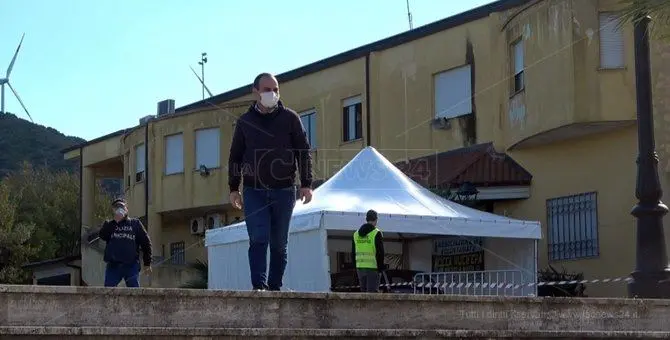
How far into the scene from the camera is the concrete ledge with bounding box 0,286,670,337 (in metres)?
8.31

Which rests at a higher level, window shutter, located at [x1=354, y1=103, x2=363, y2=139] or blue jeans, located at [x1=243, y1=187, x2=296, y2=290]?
window shutter, located at [x1=354, y1=103, x2=363, y2=139]

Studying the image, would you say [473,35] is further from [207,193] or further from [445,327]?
[445,327]

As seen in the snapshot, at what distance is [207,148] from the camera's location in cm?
3606

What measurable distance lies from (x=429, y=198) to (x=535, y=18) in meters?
6.47

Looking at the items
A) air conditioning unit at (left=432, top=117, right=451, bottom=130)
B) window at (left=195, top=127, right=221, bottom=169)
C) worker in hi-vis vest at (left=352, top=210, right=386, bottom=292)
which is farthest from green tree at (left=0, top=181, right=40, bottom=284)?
worker in hi-vis vest at (left=352, top=210, right=386, bottom=292)

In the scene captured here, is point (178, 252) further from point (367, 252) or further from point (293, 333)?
point (293, 333)

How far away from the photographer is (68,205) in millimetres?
60562

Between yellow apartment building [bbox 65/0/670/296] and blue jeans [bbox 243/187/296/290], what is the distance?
12444 millimetres

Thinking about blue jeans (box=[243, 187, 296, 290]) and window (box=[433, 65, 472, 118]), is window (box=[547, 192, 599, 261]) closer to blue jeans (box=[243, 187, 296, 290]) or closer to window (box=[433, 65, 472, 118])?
window (box=[433, 65, 472, 118])

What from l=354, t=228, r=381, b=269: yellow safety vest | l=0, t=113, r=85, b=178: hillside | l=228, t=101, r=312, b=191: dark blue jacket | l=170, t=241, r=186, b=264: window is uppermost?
l=0, t=113, r=85, b=178: hillside

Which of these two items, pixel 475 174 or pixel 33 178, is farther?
pixel 33 178

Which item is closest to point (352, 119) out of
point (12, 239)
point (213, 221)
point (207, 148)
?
point (207, 148)

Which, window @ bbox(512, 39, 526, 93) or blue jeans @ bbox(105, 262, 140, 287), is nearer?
blue jeans @ bbox(105, 262, 140, 287)

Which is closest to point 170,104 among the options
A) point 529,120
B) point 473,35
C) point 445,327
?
point 473,35
